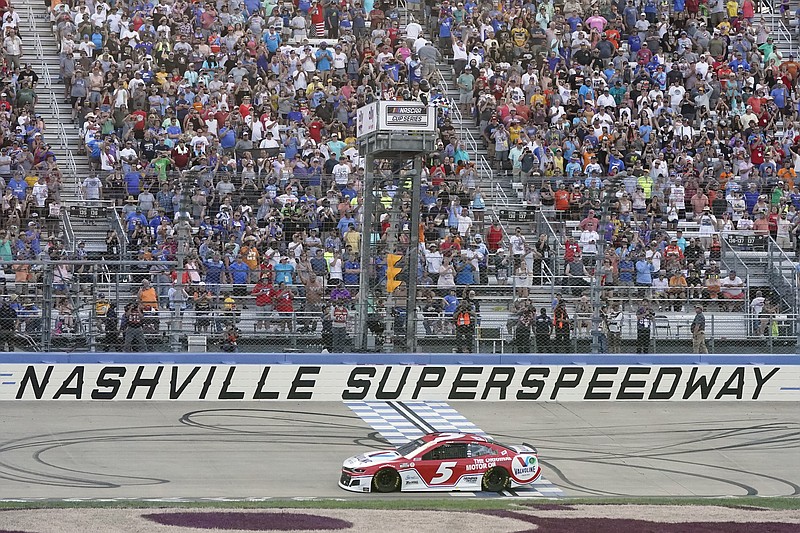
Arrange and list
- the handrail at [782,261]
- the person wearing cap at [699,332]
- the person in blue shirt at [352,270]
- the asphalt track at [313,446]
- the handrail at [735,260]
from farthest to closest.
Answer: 1. the handrail at [735,260]
2. the handrail at [782,261]
3. the person wearing cap at [699,332]
4. the person in blue shirt at [352,270]
5. the asphalt track at [313,446]

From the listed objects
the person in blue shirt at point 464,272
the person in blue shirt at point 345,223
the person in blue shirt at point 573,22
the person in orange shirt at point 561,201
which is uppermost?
the person in blue shirt at point 573,22

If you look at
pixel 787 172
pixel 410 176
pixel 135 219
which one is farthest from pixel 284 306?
pixel 787 172

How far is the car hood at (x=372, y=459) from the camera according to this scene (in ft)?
67.4

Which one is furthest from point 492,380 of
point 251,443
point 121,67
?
point 121,67

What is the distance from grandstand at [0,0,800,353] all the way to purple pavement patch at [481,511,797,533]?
889 centimetres

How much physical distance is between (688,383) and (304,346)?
6856 millimetres

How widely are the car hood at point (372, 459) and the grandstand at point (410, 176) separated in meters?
5.59

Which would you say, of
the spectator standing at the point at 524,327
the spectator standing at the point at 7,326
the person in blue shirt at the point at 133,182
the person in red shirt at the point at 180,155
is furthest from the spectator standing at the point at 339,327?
the person in red shirt at the point at 180,155

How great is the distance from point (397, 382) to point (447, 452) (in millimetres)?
5782

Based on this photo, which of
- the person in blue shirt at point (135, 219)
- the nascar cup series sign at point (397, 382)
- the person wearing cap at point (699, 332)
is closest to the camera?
the nascar cup series sign at point (397, 382)

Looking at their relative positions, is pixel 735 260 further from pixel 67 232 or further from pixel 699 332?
pixel 67 232

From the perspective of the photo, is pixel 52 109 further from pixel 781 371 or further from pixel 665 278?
pixel 781 371

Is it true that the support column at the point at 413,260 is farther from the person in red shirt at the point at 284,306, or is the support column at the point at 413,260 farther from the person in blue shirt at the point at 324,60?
the person in blue shirt at the point at 324,60

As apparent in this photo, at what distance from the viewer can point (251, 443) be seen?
23609 millimetres
